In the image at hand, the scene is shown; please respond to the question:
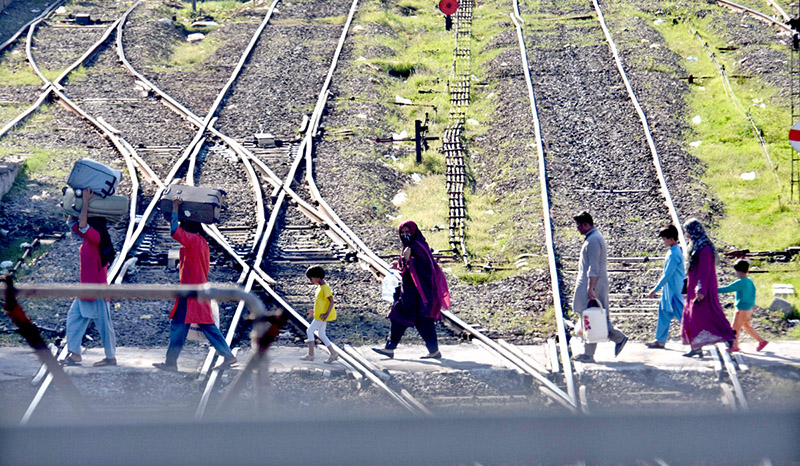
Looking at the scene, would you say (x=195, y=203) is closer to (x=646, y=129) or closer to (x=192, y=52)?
(x=646, y=129)


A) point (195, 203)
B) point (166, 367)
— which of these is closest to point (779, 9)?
point (195, 203)

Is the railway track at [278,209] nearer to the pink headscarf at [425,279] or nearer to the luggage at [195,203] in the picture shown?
the pink headscarf at [425,279]

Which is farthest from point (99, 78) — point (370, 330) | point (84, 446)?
point (84, 446)

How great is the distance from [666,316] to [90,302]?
5.10m

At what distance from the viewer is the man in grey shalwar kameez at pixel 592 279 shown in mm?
7980

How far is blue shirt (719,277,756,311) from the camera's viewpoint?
8258mm

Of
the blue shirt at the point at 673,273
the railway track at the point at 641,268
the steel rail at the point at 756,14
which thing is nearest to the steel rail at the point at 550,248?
the railway track at the point at 641,268

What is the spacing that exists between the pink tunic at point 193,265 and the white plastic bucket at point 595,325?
318 cm

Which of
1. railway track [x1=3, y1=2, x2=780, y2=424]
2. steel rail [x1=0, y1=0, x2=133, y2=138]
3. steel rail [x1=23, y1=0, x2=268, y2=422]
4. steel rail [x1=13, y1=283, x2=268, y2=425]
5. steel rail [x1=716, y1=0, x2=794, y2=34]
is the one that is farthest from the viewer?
steel rail [x1=716, y1=0, x2=794, y2=34]

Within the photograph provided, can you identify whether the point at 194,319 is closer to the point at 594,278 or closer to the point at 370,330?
the point at 370,330

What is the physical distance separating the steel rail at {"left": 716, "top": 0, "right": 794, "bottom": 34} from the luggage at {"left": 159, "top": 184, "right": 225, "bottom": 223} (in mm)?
15716

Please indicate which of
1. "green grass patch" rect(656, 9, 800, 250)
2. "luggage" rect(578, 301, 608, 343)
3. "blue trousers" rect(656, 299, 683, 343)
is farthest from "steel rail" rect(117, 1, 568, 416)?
"green grass patch" rect(656, 9, 800, 250)

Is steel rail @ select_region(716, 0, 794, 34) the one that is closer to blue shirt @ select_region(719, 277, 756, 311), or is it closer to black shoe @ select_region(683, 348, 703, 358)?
blue shirt @ select_region(719, 277, 756, 311)

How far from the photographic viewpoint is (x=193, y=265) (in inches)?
310
